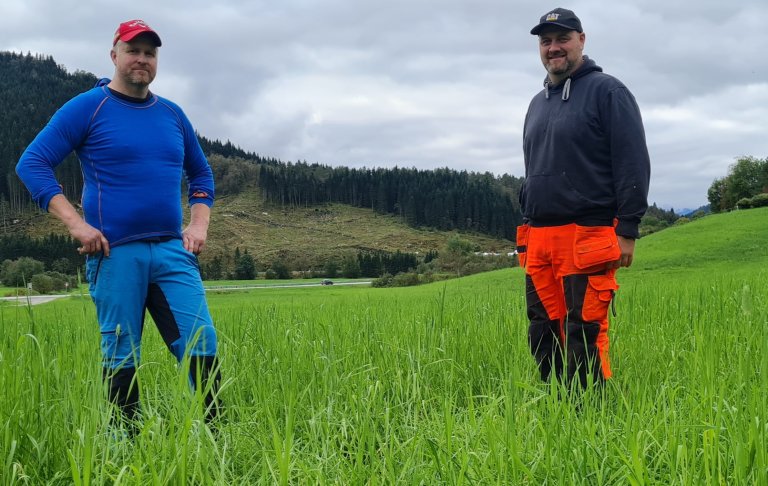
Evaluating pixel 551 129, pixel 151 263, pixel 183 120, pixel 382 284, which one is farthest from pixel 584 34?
pixel 382 284

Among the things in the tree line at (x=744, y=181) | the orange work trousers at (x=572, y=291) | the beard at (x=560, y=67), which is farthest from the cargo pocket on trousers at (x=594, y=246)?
the tree line at (x=744, y=181)

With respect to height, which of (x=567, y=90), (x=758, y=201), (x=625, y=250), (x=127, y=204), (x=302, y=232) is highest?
(x=758, y=201)

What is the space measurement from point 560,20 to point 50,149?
10.1 feet

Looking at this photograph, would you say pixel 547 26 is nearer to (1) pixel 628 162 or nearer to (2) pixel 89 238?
(1) pixel 628 162

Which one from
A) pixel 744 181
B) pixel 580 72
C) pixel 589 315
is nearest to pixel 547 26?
pixel 580 72

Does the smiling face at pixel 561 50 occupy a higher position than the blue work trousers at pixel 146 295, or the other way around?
the smiling face at pixel 561 50

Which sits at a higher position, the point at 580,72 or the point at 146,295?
the point at 580,72

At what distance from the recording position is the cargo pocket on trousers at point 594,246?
11.4 feet

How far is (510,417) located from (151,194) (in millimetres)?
2356

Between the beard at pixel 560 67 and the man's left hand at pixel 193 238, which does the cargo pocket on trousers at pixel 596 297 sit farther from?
the man's left hand at pixel 193 238

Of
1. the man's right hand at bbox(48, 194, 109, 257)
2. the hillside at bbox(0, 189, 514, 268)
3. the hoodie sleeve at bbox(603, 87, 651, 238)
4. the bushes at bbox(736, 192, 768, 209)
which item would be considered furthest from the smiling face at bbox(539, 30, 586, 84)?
the hillside at bbox(0, 189, 514, 268)

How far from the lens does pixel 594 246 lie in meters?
3.48

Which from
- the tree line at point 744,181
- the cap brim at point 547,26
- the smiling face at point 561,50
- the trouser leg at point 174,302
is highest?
the tree line at point 744,181

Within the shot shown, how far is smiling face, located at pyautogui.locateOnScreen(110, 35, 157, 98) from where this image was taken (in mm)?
3230
